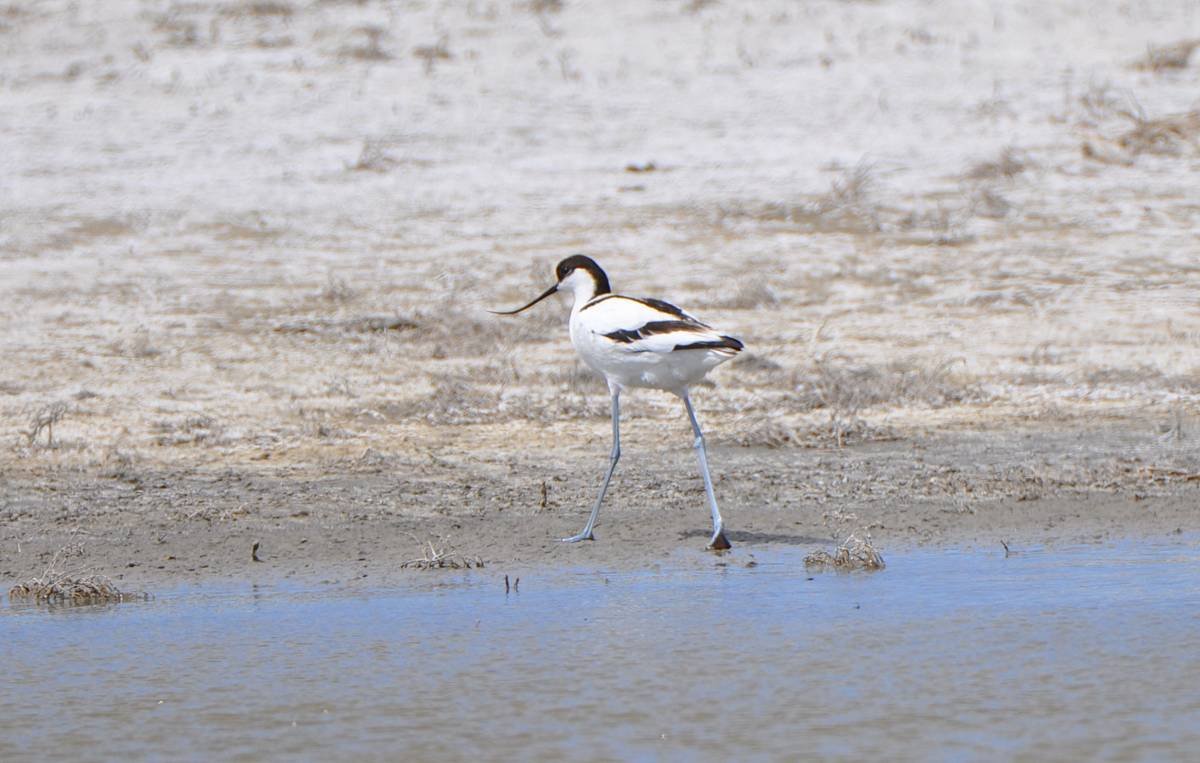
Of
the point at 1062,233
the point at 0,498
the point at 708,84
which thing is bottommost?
the point at 0,498

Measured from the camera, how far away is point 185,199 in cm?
1205

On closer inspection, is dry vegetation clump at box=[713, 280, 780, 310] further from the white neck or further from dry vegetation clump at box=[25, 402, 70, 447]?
dry vegetation clump at box=[25, 402, 70, 447]

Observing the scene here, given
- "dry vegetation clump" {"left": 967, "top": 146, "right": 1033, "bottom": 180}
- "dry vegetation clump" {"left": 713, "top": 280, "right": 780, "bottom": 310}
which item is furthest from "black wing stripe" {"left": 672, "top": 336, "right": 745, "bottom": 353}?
"dry vegetation clump" {"left": 967, "top": 146, "right": 1033, "bottom": 180}

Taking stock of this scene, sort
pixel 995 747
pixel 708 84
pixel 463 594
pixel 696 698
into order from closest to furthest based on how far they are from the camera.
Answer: pixel 995 747
pixel 696 698
pixel 463 594
pixel 708 84

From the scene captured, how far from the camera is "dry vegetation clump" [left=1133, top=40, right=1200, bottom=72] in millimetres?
14578

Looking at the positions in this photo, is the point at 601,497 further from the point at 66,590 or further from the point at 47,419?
the point at 47,419

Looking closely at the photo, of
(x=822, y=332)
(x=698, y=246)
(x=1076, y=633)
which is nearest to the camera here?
(x=1076, y=633)

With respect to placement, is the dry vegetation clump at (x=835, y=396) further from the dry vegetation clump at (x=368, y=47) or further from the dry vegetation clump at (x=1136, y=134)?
the dry vegetation clump at (x=368, y=47)

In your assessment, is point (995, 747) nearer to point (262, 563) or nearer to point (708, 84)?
point (262, 563)

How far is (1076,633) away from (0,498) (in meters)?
4.02

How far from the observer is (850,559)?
5824mm

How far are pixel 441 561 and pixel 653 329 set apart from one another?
3.45ft

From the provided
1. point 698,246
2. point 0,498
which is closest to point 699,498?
point 0,498

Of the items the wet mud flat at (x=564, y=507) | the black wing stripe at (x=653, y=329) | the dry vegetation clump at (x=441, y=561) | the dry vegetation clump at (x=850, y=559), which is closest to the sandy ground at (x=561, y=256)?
the wet mud flat at (x=564, y=507)
